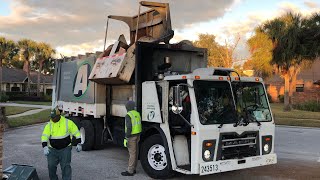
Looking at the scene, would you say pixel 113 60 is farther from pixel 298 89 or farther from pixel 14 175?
pixel 298 89

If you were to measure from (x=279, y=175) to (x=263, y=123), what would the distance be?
1428mm

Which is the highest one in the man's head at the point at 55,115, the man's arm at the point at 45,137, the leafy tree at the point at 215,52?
the leafy tree at the point at 215,52

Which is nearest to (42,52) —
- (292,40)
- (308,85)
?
(308,85)

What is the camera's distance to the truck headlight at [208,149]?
6.80 metres

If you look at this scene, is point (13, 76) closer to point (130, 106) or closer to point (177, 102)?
point (130, 106)

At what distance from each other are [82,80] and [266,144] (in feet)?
18.7

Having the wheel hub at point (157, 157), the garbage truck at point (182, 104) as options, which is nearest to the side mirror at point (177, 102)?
the garbage truck at point (182, 104)

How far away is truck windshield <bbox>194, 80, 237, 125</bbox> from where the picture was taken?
7109 millimetres

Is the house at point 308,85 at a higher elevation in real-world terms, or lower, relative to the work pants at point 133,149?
higher

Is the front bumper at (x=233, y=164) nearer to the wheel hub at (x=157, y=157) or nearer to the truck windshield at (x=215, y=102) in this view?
the truck windshield at (x=215, y=102)

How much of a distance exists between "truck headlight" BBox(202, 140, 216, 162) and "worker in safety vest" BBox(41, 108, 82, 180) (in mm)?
2248

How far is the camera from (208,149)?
22.4 ft

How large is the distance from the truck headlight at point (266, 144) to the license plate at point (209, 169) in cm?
132

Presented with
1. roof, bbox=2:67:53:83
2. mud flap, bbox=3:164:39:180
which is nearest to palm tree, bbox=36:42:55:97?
roof, bbox=2:67:53:83
